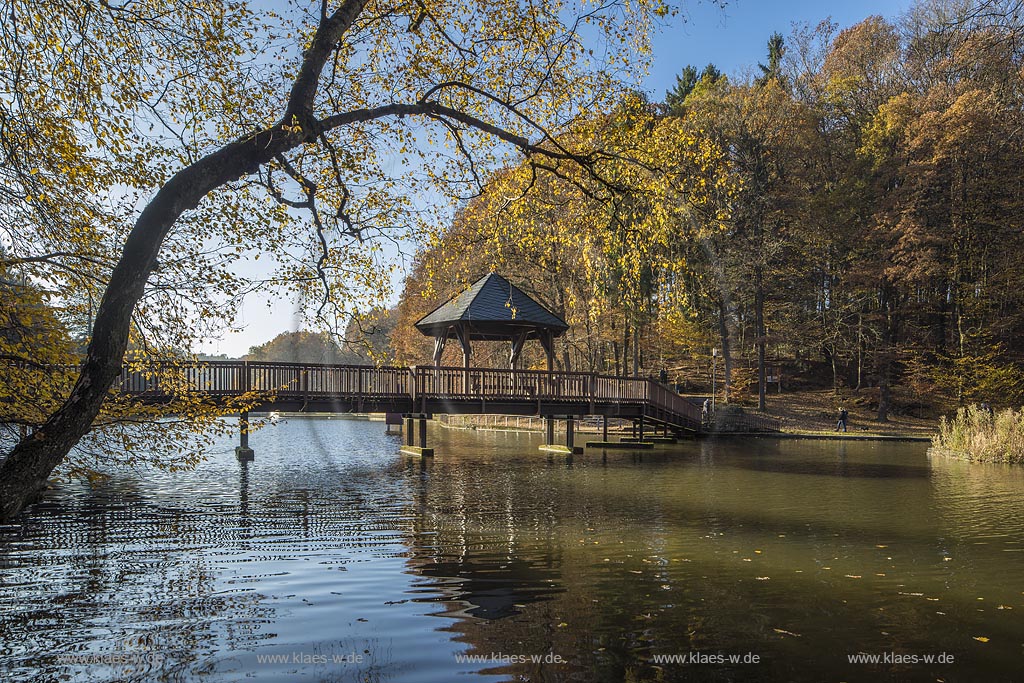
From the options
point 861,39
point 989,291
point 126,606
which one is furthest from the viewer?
point 861,39

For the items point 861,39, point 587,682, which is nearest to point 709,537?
point 587,682

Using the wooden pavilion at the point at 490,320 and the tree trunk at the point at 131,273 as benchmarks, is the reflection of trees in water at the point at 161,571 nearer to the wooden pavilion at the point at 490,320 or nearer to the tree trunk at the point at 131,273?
the tree trunk at the point at 131,273

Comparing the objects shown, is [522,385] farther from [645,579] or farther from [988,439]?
[645,579]

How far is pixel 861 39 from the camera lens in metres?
38.8

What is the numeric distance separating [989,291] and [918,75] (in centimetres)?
1224

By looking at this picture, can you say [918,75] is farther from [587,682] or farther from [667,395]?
[587,682]

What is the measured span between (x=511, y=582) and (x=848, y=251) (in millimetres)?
33553

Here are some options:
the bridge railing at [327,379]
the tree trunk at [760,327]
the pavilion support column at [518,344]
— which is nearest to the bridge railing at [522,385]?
the bridge railing at [327,379]

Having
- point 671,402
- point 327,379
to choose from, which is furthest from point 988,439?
point 327,379

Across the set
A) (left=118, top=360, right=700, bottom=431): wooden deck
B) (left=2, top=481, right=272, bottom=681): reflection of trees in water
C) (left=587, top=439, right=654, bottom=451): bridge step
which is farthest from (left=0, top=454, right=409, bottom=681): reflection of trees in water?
(left=587, top=439, right=654, bottom=451): bridge step

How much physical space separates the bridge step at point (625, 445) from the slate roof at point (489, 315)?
4513mm

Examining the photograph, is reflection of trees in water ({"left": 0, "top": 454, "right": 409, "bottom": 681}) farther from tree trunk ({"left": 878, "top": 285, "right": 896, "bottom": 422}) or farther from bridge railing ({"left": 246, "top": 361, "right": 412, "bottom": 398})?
tree trunk ({"left": 878, "top": 285, "right": 896, "bottom": 422})

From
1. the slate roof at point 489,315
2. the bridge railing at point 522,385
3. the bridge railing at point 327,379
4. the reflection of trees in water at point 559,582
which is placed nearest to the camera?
the reflection of trees in water at point 559,582

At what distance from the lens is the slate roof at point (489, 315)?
2262 centimetres
